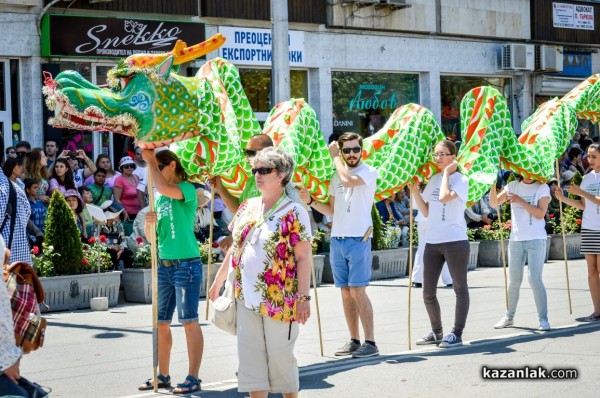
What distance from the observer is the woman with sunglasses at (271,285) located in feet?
23.9

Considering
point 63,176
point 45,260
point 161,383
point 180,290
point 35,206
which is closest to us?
point 180,290

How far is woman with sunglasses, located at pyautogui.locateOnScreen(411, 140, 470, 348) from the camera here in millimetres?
10727

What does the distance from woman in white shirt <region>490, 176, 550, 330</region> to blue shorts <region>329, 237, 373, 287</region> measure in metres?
2.25

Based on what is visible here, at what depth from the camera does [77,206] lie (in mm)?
15391

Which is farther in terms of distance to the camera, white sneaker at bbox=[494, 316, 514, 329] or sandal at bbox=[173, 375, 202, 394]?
white sneaker at bbox=[494, 316, 514, 329]

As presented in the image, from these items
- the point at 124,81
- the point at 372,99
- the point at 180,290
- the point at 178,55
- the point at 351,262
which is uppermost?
the point at 372,99

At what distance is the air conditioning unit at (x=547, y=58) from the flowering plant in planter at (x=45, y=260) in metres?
18.1

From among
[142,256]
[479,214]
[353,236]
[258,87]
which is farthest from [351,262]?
[258,87]

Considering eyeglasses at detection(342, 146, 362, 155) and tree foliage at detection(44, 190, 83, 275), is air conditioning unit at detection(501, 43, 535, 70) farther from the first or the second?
eyeglasses at detection(342, 146, 362, 155)

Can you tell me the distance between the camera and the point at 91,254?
14.7m

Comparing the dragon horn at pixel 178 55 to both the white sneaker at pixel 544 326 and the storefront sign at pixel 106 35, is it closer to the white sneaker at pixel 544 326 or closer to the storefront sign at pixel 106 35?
the white sneaker at pixel 544 326

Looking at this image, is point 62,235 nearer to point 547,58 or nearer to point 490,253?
point 490,253

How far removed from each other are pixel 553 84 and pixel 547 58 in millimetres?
1056

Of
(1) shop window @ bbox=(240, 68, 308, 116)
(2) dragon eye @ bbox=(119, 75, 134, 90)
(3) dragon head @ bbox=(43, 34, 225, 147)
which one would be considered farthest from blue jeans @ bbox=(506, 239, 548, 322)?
(1) shop window @ bbox=(240, 68, 308, 116)
